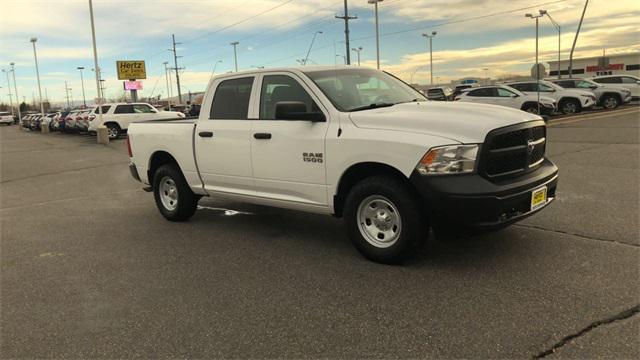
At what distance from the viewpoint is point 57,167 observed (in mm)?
14555

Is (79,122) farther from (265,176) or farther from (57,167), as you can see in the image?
(265,176)

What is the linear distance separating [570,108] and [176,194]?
73.8ft

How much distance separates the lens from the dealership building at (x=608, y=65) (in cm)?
8119

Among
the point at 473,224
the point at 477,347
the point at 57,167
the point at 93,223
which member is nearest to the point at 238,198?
the point at 93,223

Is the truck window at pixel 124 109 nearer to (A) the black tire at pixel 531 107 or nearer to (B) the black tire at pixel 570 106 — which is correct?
(A) the black tire at pixel 531 107

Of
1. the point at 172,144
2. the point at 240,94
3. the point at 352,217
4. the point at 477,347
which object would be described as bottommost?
the point at 477,347

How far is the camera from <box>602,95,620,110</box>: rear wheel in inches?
1054

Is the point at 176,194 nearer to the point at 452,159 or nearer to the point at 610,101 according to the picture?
the point at 452,159

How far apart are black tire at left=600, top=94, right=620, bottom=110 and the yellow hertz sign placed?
3610cm

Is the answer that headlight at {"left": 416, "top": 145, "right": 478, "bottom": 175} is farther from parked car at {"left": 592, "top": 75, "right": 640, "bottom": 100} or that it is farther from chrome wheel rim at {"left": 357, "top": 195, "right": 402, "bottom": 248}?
parked car at {"left": 592, "top": 75, "right": 640, "bottom": 100}

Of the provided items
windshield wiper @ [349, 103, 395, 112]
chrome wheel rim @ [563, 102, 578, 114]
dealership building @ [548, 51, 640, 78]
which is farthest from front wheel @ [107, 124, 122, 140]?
dealership building @ [548, 51, 640, 78]

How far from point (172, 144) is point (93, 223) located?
1679 millimetres

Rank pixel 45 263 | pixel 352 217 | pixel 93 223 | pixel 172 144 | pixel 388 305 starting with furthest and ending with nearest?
pixel 93 223 < pixel 172 144 < pixel 45 263 < pixel 352 217 < pixel 388 305

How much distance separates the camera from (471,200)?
4.09m
